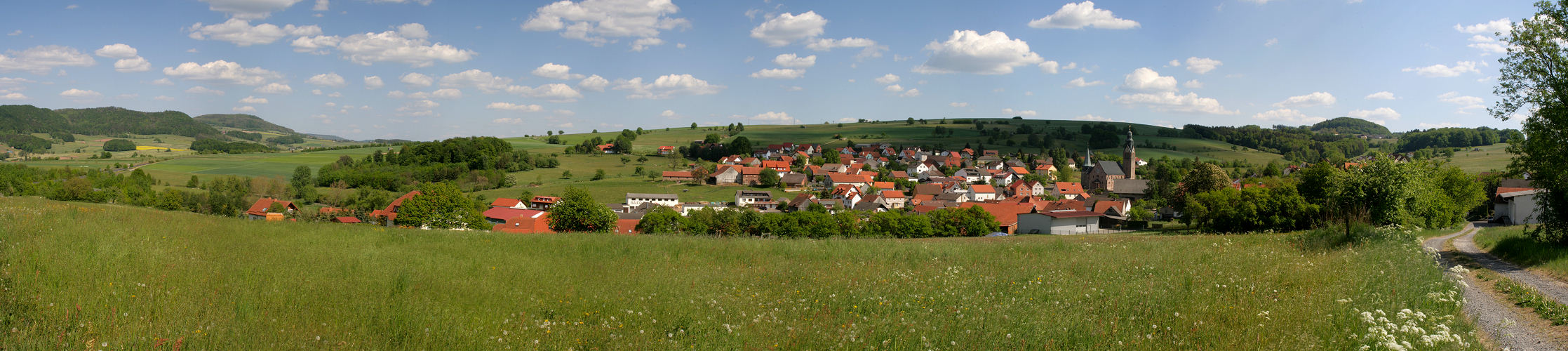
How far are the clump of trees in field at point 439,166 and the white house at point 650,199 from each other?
20616 millimetres

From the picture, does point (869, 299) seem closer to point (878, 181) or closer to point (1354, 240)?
point (1354, 240)

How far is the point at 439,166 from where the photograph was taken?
3996 inches

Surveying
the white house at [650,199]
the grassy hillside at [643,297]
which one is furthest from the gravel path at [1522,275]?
the white house at [650,199]

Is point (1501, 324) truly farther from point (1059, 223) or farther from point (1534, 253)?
point (1059, 223)

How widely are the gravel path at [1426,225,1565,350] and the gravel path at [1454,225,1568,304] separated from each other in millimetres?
670

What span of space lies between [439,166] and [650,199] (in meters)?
38.8

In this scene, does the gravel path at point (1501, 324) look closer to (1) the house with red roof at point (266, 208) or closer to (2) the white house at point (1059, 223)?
(2) the white house at point (1059, 223)

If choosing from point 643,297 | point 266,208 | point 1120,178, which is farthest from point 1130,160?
point 643,297

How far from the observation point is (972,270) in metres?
11.0

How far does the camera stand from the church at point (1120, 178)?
96.2 metres

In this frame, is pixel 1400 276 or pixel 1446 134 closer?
pixel 1400 276

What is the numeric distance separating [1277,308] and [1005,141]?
16645 cm

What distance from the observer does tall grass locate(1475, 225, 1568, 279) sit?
12.2m

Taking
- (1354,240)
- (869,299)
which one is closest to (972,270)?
(869,299)
